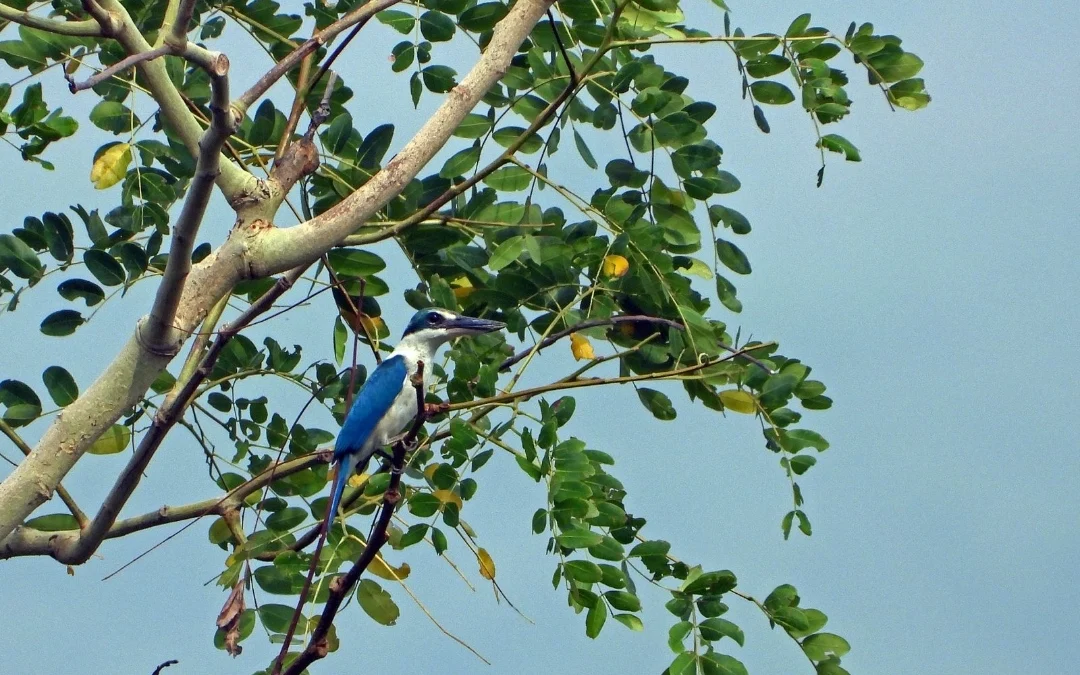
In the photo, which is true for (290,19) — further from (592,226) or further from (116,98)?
(592,226)

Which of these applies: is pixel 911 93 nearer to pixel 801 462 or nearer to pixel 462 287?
pixel 801 462

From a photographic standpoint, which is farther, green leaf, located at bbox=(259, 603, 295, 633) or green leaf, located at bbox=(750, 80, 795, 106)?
green leaf, located at bbox=(750, 80, 795, 106)

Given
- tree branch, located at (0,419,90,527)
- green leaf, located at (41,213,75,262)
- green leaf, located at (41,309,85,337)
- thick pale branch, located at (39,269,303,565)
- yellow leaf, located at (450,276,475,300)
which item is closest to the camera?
thick pale branch, located at (39,269,303,565)

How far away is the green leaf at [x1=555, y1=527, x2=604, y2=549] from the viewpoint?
8.96 feet

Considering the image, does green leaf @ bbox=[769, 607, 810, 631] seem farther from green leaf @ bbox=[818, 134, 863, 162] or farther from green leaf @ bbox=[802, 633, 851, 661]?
green leaf @ bbox=[818, 134, 863, 162]

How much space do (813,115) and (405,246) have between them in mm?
1315

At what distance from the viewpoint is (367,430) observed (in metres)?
3.61

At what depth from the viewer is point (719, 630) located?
9.29ft

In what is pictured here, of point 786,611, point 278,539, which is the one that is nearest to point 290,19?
point 278,539

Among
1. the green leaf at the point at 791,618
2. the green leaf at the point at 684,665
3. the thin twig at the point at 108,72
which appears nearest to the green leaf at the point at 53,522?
the thin twig at the point at 108,72

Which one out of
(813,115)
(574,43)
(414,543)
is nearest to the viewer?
(414,543)

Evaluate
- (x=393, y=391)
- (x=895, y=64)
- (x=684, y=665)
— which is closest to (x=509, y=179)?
(x=393, y=391)

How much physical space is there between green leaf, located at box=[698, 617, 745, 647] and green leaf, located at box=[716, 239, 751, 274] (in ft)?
3.90

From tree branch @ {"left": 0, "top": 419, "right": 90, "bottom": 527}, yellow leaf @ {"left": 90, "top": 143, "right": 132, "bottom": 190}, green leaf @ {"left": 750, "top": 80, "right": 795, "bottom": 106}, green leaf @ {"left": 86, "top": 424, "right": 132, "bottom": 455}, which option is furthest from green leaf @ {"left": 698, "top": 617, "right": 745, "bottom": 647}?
yellow leaf @ {"left": 90, "top": 143, "right": 132, "bottom": 190}
